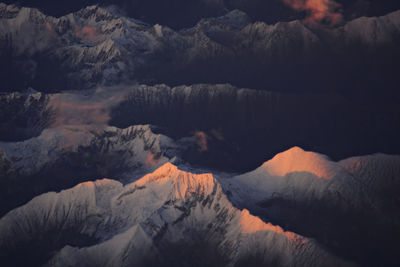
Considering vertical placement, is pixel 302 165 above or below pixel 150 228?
above

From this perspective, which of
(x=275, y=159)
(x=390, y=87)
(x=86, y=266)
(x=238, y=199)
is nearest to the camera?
(x=86, y=266)

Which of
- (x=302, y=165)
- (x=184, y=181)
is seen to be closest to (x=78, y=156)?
(x=184, y=181)

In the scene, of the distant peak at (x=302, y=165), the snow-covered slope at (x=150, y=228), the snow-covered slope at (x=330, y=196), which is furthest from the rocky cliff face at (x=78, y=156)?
the distant peak at (x=302, y=165)

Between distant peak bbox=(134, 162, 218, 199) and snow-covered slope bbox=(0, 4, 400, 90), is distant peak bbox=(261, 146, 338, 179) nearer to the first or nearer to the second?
distant peak bbox=(134, 162, 218, 199)

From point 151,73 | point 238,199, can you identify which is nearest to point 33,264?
point 238,199

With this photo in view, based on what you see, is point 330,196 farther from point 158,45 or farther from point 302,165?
point 158,45

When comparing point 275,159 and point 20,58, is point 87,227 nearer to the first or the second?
point 275,159

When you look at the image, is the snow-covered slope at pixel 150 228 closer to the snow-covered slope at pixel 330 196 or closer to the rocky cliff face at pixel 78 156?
the snow-covered slope at pixel 330 196

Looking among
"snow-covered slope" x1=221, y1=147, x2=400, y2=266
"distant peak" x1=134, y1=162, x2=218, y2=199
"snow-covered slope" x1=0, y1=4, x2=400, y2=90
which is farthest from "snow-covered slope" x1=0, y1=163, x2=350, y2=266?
"snow-covered slope" x1=0, y1=4, x2=400, y2=90
